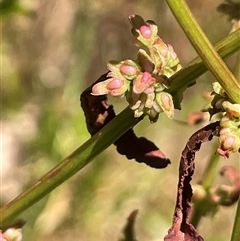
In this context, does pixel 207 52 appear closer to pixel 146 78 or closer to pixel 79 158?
pixel 146 78

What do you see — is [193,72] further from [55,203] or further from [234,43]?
[55,203]

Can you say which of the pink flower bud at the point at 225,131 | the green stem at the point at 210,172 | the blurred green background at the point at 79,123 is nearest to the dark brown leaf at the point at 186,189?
the pink flower bud at the point at 225,131

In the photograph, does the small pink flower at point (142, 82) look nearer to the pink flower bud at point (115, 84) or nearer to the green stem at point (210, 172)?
the pink flower bud at point (115, 84)

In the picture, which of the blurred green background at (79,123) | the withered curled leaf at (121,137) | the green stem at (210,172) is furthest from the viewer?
the blurred green background at (79,123)

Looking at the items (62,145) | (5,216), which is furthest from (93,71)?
(5,216)

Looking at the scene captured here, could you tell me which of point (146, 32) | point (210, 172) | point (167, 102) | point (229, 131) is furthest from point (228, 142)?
point (210, 172)

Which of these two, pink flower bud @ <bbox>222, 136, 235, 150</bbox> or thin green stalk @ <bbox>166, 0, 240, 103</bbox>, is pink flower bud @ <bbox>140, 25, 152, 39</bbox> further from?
pink flower bud @ <bbox>222, 136, 235, 150</bbox>
